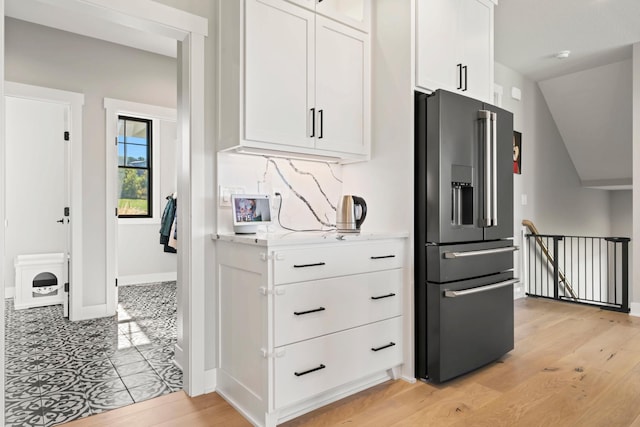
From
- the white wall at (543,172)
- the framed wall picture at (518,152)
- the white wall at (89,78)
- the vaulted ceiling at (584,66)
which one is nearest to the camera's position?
the vaulted ceiling at (584,66)

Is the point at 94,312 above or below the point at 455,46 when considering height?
below

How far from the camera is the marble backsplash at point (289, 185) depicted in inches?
93.3

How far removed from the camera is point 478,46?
2844mm

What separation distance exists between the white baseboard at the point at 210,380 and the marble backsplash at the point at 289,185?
83cm

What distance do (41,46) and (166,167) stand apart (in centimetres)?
258

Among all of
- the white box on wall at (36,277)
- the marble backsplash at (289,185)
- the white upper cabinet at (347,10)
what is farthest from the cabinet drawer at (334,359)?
the white box on wall at (36,277)

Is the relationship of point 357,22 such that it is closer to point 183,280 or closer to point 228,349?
point 183,280

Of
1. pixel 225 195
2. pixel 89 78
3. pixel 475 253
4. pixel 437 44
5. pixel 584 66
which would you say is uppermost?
pixel 584 66

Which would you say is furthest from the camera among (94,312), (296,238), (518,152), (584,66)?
(518,152)

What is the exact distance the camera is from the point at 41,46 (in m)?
3.71

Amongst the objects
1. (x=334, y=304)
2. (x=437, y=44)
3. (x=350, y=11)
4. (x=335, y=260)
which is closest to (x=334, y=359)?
(x=334, y=304)

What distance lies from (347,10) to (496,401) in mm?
2644

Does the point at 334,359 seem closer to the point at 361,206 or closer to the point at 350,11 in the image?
the point at 361,206

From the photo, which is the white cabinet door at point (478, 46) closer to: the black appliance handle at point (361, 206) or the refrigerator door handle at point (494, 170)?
the refrigerator door handle at point (494, 170)
